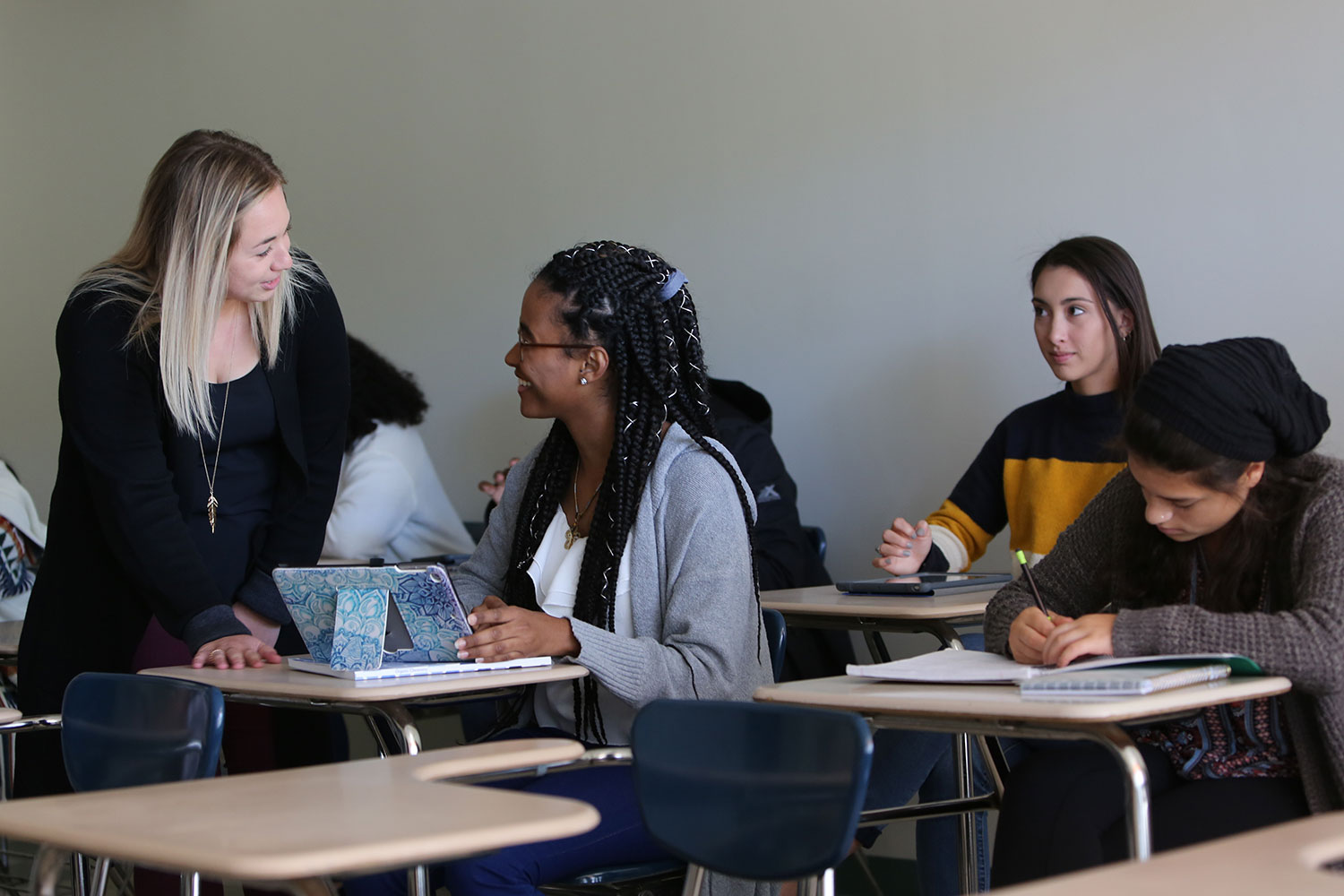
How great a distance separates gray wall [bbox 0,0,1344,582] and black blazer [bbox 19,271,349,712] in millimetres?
1455

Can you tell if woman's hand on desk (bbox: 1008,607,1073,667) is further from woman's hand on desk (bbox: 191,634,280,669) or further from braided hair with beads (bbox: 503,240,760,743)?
woman's hand on desk (bbox: 191,634,280,669)

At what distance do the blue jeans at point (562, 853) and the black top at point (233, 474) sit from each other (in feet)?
2.22

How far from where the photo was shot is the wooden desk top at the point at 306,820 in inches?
41.9

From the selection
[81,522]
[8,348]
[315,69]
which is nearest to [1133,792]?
[81,522]

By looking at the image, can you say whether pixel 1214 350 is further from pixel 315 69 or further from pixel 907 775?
pixel 315 69

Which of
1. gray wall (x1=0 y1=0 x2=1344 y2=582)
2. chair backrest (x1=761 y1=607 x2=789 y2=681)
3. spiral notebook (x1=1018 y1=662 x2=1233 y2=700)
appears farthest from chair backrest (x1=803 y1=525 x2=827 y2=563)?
spiral notebook (x1=1018 y1=662 x2=1233 y2=700)

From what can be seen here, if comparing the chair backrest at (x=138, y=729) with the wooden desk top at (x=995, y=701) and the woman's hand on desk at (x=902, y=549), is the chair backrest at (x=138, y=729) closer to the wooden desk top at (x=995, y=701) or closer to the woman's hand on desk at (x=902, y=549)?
the wooden desk top at (x=995, y=701)

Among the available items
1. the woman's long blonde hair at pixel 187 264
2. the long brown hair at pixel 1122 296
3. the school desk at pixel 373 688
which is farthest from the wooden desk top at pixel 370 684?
the long brown hair at pixel 1122 296

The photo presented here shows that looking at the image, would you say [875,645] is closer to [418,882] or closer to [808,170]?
[808,170]

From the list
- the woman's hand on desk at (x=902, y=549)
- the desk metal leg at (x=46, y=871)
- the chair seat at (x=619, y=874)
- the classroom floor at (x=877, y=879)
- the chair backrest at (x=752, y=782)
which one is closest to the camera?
the desk metal leg at (x=46, y=871)

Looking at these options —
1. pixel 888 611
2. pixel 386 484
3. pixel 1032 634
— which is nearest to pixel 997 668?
pixel 1032 634

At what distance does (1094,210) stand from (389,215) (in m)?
2.43

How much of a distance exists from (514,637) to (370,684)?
0.22m

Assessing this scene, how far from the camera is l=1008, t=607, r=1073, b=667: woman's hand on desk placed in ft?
5.84
